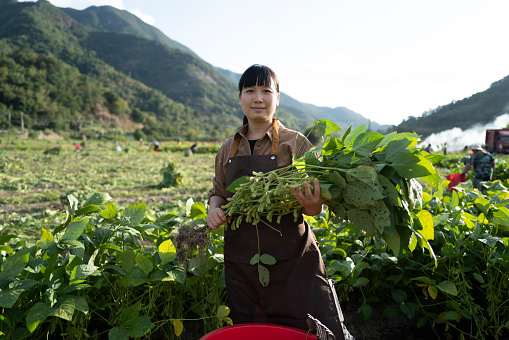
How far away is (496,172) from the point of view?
8.80 meters

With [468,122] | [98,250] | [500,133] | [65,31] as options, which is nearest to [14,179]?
[98,250]

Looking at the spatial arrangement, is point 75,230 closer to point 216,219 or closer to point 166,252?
point 166,252

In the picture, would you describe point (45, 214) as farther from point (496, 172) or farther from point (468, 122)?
point (468, 122)

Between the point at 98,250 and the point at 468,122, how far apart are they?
7659 cm

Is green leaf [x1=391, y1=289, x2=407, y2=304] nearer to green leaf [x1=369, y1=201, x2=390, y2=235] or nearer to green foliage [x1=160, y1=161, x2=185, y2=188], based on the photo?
green leaf [x1=369, y1=201, x2=390, y2=235]

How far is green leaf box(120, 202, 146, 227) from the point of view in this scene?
5.78 ft

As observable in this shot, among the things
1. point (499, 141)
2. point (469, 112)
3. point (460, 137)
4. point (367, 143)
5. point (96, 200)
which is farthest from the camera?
point (469, 112)

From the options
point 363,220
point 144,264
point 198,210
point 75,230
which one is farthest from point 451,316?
point 75,230

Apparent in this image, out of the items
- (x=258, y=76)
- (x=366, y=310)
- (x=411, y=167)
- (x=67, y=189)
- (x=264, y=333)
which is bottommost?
(x=67, y=189)

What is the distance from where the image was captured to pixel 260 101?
5.38ft

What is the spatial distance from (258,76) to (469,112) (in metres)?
81.0

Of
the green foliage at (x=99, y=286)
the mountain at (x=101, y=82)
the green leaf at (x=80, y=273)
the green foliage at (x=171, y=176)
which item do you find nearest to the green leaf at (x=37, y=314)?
the green foliage at (x=99, y=286)

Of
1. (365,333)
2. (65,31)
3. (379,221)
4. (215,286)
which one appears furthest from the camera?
(65,31)

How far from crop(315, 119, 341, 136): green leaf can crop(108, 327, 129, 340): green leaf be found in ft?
4.19
